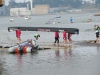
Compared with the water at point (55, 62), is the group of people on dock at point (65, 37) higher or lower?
higher

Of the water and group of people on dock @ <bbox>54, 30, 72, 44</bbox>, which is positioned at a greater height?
group of people on dock @ <bbox>54, 30, 72, 44</bbox>

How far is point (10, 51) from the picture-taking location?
3775 centimetres

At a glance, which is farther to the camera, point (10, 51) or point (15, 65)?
point (10, 51)

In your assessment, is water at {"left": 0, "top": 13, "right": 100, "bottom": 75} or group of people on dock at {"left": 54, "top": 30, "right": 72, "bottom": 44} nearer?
water at {"left": 0, "top": 13, "right": 100, "bottom": 75}

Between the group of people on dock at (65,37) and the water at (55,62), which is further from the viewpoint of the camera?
the group of people on dock at (65,37)

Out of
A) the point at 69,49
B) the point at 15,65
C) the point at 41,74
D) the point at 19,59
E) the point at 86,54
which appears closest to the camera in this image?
the point at 41,74

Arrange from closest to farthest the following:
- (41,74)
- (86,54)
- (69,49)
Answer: (41,74), (86,54), (69,49)

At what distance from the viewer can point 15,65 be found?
30.2m

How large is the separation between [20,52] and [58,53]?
3510 mm

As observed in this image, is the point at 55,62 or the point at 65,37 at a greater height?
the point at 65,37

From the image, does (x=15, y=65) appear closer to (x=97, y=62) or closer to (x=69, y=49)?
(x=97, y=62)

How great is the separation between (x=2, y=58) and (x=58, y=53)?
5346 millimetres

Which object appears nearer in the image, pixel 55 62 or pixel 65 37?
pixel 55 62

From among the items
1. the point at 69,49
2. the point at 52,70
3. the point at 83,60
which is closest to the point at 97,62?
the point at 83,60
